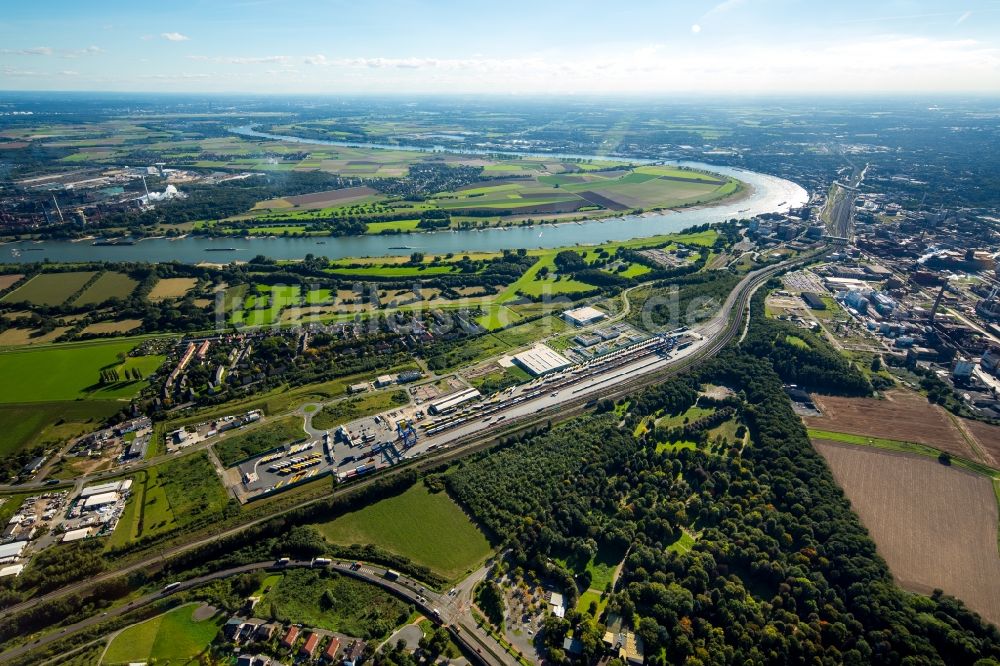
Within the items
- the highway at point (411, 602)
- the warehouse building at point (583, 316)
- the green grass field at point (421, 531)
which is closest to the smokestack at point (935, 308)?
the warehouse building at point (583, 316)

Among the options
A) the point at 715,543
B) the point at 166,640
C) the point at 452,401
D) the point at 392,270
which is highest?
the point at 392,270

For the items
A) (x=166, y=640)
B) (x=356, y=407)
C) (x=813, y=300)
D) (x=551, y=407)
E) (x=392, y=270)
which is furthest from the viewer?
(x=392, y=270)

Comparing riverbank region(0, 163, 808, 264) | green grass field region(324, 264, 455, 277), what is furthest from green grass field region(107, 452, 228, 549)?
riverbank region(0, 163, 808, 264)

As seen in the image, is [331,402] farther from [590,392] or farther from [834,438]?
[834,438]

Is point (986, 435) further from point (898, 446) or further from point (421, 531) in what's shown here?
point (421, 531)

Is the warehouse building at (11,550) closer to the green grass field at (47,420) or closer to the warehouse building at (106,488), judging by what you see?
the warehouse building at (106,488)

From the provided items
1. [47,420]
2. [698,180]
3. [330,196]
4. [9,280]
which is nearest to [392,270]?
[47,420]

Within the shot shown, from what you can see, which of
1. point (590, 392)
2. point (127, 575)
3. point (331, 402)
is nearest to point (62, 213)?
point (331, 402)
